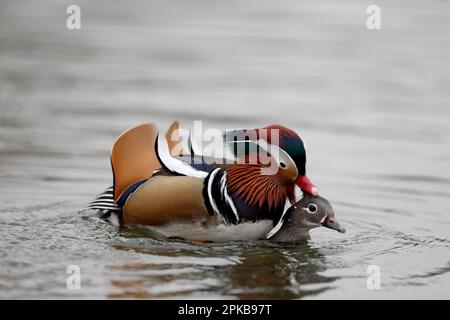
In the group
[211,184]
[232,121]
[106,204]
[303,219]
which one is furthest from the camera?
[232,121]

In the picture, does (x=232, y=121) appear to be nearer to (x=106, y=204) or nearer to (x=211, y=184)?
(x=106, y=204)

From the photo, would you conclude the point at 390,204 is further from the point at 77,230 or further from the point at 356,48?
the point at 356,48

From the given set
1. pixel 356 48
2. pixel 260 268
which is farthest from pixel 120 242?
pixel 356 48

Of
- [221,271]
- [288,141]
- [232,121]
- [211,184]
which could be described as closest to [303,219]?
[288,141]

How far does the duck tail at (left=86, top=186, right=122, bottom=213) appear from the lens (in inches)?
317

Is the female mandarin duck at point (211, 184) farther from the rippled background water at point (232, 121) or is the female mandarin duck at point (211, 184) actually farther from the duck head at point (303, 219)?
the rippled background water at point (232, 121)

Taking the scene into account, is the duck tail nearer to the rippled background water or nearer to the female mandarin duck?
the female mandarin duck

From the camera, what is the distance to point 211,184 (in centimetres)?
768

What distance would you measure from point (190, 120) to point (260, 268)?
4.64 metres

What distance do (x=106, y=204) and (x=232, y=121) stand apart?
3.99 metres

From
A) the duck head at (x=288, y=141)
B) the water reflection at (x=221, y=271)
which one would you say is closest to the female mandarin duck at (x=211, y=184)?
the duck head at (x=288, y=141)

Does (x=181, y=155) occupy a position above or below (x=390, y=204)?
above

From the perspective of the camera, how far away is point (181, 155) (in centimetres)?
831

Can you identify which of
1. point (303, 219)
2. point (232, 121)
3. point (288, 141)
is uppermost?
point (288, 141)
